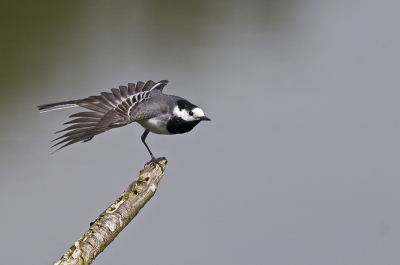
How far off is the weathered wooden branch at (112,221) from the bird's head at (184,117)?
0.54 meters

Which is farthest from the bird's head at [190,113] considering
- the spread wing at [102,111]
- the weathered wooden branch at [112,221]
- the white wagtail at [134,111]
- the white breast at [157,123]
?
the weathered wooden branch at [112,221]

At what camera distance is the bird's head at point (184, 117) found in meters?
5.84

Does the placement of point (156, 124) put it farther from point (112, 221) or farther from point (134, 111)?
point (112, 221)

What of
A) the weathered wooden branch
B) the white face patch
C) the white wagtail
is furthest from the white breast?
the weathered wooden branch

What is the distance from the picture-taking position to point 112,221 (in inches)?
178

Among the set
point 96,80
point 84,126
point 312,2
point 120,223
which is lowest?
point 120,223

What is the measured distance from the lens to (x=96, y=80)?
373 inches

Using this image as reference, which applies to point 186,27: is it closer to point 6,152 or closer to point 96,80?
point 96,80

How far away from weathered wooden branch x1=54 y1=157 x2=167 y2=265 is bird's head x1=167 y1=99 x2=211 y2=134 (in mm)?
539

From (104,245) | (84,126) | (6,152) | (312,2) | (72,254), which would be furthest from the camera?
(312,2)

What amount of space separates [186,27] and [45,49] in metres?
3.19

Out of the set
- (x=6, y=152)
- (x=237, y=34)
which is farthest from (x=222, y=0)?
(x=6, y=152)

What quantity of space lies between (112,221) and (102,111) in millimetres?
1349

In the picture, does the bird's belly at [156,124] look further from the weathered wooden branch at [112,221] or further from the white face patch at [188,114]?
the weathered wooden branch at [112,221]
